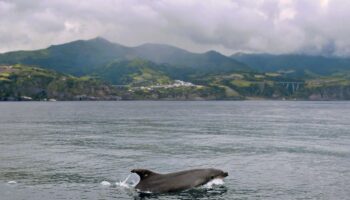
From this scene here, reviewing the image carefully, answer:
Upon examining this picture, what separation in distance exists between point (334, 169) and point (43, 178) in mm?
39697

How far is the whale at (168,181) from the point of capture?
48.7 m

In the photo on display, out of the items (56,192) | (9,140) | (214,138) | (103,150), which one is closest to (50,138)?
(9,140)

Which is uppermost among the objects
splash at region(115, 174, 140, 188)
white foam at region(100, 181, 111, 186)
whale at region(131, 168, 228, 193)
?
whale at region(131, 168, 228, 193)

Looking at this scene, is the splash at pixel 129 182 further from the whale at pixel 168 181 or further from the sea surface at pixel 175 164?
the whale at pixel 168 181

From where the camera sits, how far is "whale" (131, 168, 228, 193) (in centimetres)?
4866

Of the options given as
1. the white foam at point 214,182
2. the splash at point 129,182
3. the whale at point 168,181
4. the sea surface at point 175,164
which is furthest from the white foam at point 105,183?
the white foam at point 214,182

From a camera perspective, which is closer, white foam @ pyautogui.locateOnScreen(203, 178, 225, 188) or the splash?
white foam @ pyautogui.locateOnScreen(203, 178, 225, 188)

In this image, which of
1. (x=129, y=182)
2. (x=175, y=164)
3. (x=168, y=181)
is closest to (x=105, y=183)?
(x=129, y=182)

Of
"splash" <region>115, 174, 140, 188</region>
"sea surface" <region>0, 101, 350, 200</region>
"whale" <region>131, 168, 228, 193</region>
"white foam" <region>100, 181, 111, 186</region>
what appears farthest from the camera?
"splash" <region>115, 174, 140, 188</region>

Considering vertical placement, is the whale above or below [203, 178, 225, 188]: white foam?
above

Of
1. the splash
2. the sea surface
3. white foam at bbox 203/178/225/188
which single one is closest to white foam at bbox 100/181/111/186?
the sea surface

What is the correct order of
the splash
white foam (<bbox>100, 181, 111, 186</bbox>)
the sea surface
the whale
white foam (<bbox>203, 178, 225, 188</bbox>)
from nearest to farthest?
the sea surface, the whale, white foam (<bbox>203, 178, 225, 188</bbox>), white foam (<bbox>100, 181, 111, 186</bbox>), the splash

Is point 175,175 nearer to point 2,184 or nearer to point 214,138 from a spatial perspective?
point 2,184

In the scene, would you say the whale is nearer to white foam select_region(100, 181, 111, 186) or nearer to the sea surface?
the sea surface
